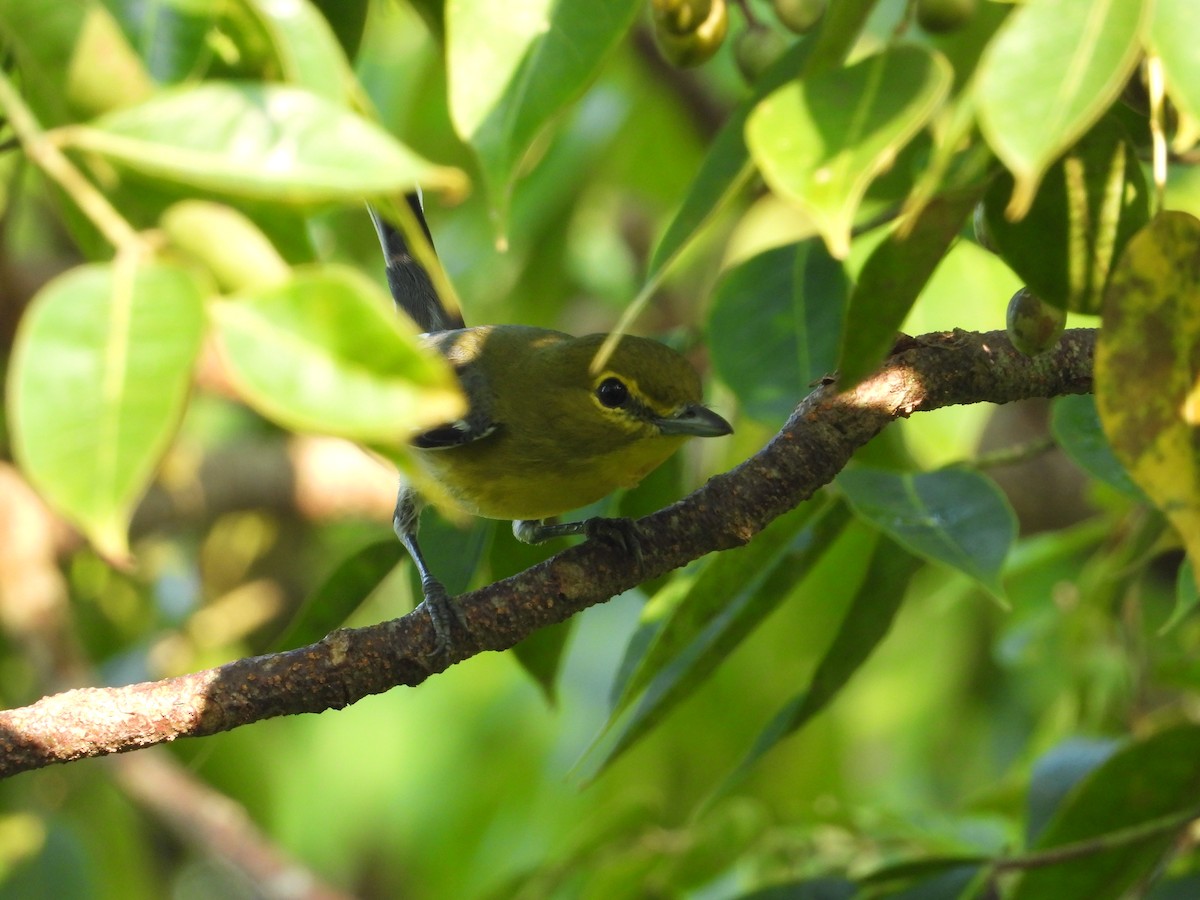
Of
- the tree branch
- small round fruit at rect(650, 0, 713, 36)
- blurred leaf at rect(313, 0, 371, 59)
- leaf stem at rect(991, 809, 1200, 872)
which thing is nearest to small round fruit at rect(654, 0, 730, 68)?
small round fruit at rect(650, 0, 713, 36)

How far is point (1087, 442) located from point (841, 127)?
3.70 ft

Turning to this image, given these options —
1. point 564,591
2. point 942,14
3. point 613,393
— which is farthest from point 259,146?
point 613,393

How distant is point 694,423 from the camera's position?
3115 millimetres

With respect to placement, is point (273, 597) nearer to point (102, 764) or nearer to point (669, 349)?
point (102, 764)

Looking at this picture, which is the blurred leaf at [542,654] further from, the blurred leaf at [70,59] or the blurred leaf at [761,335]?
the blurred leaf at [70,59]

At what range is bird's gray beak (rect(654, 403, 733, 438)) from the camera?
122 inches

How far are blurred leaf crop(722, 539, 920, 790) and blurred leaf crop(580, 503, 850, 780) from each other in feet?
0.37

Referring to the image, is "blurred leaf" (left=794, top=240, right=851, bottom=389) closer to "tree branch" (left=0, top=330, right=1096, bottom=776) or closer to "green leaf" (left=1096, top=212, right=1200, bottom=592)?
"tree branch" (left=0, top=330, right=1096, bottom=776)

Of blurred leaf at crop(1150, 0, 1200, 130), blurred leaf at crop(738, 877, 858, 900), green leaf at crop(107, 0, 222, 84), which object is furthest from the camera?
blurred leaf at crop(738, 877, 858, 900)

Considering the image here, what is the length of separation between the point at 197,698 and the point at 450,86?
0.98 metres

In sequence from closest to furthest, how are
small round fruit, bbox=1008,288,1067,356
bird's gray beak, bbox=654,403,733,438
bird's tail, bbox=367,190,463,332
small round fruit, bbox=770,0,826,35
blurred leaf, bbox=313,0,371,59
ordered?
small round fruit, bbox=1008,288,1067,356
blurred leaf, bbox=313,0,371,59
small round fruit, bbox=770,0,826,35
bird's gray beak, bbox=654,403,733,438
bird's tail, bbox=367,190,463,332

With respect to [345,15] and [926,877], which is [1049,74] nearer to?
[345,15]

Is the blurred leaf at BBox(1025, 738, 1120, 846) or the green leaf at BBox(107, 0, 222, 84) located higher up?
the green leaf at BBox(107, 0, 222, 84)

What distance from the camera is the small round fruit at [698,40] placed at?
218cm
